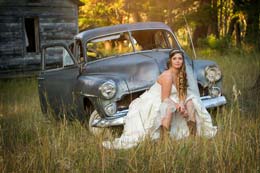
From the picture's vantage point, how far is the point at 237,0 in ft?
72.6

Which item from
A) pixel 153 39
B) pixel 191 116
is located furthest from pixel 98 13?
pixel 191 116

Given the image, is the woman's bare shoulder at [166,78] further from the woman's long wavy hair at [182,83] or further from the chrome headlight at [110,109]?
the chrome headlight at [110,109]

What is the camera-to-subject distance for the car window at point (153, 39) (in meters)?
7.64

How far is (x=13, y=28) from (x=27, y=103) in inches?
283

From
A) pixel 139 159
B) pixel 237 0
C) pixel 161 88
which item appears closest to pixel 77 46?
pixel 161 88

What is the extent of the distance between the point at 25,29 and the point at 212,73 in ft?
40.8

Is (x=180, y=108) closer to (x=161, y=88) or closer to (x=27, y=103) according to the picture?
(x=161, y=88)

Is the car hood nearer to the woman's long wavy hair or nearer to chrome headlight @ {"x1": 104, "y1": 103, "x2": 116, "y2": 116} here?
chrome headlight @ {"x1": 104, "y1": 103, "x2": 116, "y2": 116}

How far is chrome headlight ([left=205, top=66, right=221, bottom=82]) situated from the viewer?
6.90 metres

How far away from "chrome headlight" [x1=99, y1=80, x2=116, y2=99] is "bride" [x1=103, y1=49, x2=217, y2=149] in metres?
0.42

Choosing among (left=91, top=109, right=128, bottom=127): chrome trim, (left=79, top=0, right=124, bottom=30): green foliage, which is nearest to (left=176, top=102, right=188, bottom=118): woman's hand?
(left=91, top=109, right=128, bottom=127): chrome trim

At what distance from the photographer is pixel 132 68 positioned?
22.1 feet

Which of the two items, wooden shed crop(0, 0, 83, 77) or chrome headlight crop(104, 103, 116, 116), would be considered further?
wooden shed crop(0, 0, 83, 77)

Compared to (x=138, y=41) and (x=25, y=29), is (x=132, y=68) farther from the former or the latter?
(x=25, y=29)
